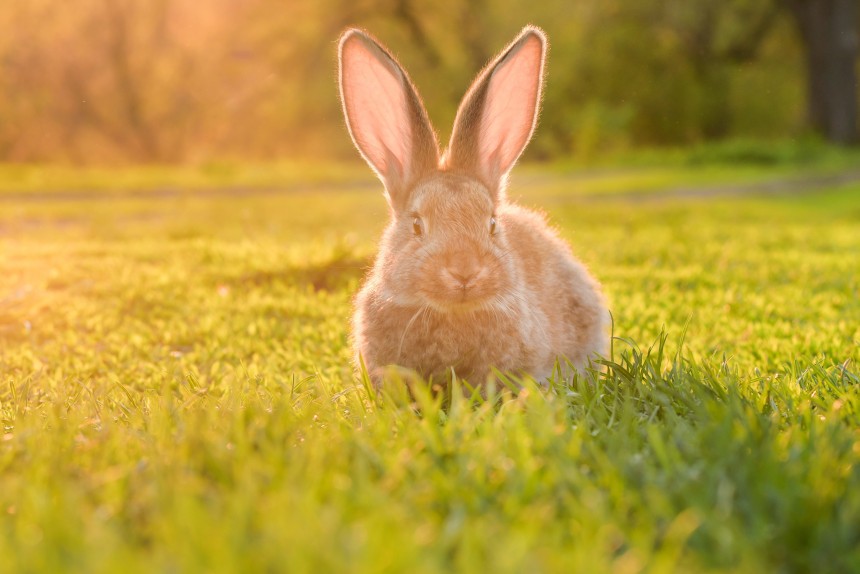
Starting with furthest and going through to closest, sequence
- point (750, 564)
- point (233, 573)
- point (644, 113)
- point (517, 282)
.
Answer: point (644, 113) < point (517, 282) < point (750, 564) < point (233, 573)

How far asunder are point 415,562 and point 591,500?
49 cm

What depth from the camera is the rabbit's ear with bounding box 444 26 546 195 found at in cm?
375

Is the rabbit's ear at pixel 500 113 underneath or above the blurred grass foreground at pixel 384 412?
above

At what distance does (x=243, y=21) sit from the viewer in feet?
97.7

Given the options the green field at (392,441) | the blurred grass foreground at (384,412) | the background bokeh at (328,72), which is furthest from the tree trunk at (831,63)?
the green field at (392,441)

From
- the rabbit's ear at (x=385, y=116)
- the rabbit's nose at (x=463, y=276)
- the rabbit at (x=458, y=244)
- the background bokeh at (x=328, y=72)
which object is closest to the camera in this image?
the rabbit's nose at (x=463, y=276)

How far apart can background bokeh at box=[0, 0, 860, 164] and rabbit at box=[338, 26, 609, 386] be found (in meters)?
24.0

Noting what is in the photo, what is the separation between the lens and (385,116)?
12.7ft

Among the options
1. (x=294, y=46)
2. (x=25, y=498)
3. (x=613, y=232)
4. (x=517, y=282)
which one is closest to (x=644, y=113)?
(x=294, y=46)

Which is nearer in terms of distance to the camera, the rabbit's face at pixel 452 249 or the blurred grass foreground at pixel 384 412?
the blurred grass foreground at pixel 384 412

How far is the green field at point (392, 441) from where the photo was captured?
5.91 ft

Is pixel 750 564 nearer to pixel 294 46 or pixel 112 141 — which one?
pixel 294 46

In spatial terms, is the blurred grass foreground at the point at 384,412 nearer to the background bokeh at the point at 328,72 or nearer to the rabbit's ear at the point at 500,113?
the rabbit's ear at the point at 500,113

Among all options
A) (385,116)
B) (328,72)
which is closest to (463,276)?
(385,116)
